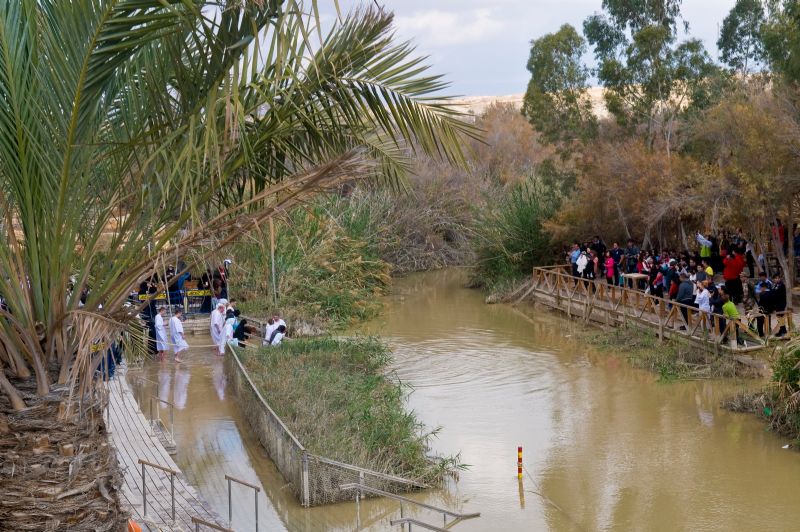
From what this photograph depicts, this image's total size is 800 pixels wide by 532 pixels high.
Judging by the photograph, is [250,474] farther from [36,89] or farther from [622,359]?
[622,359]

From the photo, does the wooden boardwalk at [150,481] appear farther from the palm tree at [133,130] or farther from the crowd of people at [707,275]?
the crowd of people at [707,275]

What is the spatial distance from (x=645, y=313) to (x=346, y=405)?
11.8 meters

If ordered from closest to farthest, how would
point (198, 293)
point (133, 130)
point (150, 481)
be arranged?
1. point (133, 130)
2. point (150, 481)
3. point (198, 293)

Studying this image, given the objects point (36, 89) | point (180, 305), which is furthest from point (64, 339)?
point (180, 305)

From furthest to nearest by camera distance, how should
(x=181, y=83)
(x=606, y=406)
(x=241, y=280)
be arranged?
1. (x=241, y=280)
2. (x=606, y=406)
3. (x=181, y=83)

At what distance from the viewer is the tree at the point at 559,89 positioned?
37.3 m

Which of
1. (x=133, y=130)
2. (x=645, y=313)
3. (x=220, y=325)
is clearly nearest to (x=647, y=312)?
(x=645, y=313)

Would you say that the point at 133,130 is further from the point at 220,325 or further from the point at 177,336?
the point at 220,325

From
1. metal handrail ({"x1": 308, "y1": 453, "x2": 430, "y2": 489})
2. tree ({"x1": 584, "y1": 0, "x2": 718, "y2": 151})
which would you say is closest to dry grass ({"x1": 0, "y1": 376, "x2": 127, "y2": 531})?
metal handrail ({"x1": 308, "y1": 453, "x2": 430, "y2": 489})

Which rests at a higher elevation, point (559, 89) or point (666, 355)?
point (559, 89)

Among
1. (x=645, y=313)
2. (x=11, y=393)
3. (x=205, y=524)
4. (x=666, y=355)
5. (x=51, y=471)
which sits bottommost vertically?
(x=205, y=524)

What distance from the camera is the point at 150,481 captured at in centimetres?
1203

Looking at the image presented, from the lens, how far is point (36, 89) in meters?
5.51

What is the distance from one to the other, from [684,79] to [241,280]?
57.3ft
